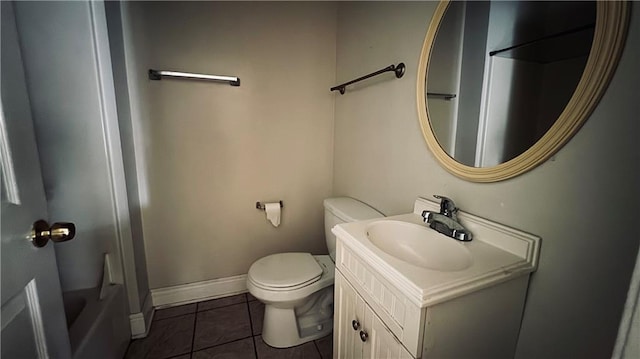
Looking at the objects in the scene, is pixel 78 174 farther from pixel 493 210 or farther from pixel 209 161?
pixel 493 210

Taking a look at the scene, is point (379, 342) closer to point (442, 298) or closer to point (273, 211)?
point (442, 298)

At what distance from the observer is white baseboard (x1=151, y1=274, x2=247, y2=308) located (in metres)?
1.71

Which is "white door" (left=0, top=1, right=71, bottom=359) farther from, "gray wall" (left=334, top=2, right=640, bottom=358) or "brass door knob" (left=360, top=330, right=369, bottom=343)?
"gray wall" (left=334, top=2, right=640, bottom=358)

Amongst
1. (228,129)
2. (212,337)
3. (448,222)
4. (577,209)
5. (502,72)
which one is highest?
(502,72)

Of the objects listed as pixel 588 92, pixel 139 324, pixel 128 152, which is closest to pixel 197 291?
pixel 139 324

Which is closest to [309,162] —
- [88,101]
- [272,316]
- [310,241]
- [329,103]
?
[329,103]

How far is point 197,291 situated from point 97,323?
2.37 ft

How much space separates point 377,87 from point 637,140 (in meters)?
1.01

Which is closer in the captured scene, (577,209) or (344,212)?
(577,209)

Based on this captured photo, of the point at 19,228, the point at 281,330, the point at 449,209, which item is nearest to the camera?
the point at 19,228

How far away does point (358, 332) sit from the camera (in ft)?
2.81

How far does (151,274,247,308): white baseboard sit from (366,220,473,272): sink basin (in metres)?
1.33

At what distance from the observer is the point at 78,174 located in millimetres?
1173

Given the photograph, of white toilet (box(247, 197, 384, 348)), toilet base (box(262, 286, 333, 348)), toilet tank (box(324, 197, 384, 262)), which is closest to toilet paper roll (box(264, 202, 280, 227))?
white toilet (box(247, 197, 384, 348))
